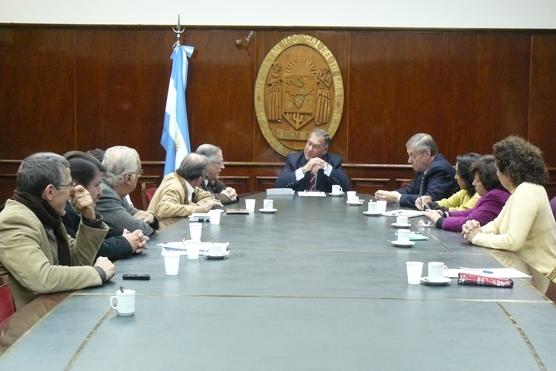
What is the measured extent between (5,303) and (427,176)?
5.04 m

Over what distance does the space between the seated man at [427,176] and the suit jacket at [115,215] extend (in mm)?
2877

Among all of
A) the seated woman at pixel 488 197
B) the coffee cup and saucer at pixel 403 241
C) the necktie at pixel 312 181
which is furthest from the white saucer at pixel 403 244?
the necktie at pixel 312 181

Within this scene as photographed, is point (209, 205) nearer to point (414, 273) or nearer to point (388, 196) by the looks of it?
point (388, 196)

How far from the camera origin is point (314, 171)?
794cm

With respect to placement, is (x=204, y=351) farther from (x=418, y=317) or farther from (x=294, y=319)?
(x=418, y=317)

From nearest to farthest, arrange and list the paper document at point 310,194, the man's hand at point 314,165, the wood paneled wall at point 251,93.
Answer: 1. the paper document at point 310,194
2. the man's hand at point 314,165
3. the wood paneled wall at point 251,93

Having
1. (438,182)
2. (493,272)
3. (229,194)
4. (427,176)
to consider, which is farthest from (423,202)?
(493,272)

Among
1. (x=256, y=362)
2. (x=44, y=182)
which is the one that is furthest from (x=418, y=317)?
(x=44, y=182)

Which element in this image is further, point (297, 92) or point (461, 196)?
point (297, 92)

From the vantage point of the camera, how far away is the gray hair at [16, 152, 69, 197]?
3.23 meters

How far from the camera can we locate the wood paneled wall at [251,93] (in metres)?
9.24

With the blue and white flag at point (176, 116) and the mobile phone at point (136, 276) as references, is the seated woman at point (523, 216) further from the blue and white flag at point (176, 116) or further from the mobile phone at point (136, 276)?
the blue and white flag at point (176, 116)

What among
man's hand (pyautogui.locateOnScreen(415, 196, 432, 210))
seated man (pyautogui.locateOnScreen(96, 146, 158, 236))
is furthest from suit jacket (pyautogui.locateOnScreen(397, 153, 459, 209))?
seated man (pyautogui.locateOnScreen(96, 146, 158, 236))

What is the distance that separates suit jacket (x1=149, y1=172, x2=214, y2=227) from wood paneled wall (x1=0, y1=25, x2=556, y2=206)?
3.26m
